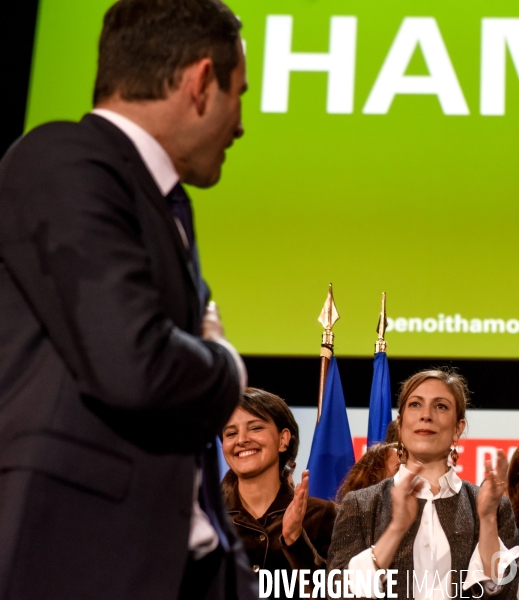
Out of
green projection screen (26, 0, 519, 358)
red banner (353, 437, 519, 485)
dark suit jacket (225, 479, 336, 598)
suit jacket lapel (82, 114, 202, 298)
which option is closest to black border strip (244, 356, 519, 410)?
green projection screen (26, 0, 519, 358)

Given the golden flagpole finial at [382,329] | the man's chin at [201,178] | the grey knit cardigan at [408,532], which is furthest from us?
the golden flagpole finial at [382,329]

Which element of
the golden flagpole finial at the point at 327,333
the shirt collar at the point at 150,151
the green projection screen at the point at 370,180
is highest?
the green projection screen at the point at 370,180

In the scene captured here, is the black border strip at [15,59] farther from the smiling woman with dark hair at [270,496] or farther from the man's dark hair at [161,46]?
the man's dark hair at [161,46]

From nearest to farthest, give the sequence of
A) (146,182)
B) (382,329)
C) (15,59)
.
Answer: (146,182), (382,329), (15,59)

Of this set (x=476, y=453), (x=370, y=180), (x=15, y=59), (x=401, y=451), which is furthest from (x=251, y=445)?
(x=15, y=59)

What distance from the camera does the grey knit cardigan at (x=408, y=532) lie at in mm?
3150

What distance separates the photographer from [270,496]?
3.88 metres

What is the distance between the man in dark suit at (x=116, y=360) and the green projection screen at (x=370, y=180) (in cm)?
403

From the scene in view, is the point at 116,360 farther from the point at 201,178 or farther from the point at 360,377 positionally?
the point at 360,377

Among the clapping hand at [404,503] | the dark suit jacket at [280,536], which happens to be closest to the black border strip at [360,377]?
the dark suit jacket at [280,536]

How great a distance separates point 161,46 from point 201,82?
0.22 feet

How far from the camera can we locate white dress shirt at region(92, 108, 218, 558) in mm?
1187

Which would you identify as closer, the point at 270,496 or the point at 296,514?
the point at 296,514

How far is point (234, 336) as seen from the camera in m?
5.36
